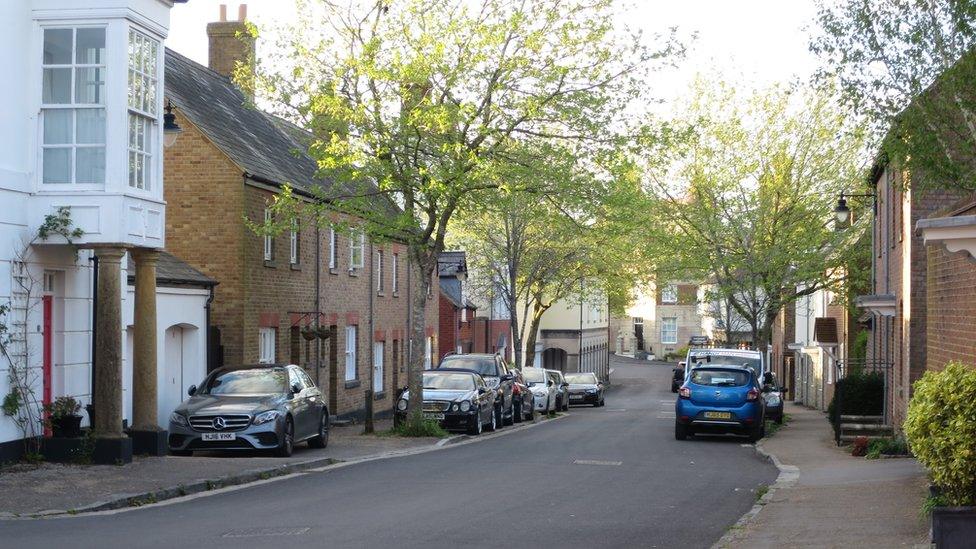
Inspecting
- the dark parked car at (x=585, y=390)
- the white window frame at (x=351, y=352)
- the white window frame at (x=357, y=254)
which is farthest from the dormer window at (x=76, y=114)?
the dark parked car at (x=585, y=390)

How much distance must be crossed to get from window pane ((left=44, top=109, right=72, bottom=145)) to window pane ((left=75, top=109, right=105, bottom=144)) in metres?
0.18

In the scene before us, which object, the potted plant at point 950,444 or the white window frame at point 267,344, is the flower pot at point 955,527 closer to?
the potted plant at point 950,444

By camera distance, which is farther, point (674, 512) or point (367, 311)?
point (367, 311)

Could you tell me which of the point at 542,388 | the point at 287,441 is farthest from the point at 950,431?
the point at 542,388

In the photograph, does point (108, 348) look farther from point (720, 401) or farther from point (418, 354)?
point (720, 401)

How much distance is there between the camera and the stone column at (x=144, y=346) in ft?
61.3

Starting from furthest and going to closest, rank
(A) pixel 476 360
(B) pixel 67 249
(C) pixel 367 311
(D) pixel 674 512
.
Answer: (C) pixel 367 311 < (A) pixel 476 360 < (B) pixel 67 249 < (D) pixel 674 512

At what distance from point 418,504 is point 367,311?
76.7 feet

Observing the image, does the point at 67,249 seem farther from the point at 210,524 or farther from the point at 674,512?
the point at 674,512

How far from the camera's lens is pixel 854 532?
11242 mm

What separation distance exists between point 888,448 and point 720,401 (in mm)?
6114

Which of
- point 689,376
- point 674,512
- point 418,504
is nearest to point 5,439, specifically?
point 418,504

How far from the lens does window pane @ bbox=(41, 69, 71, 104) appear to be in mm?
17500

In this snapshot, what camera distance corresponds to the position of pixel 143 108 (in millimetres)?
18234
